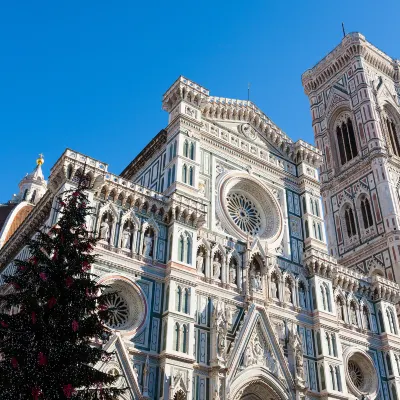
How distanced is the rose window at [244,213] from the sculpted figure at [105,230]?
6842 mm

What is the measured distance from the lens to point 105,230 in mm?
19938

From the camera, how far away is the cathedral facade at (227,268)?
62.9ft

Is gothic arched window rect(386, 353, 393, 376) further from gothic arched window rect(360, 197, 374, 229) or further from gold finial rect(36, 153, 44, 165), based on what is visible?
gold finial rect(36, 153, 44, 165)

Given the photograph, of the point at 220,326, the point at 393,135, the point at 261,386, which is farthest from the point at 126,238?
the point at 393,135

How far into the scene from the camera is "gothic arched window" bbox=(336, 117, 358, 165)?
39875 mm

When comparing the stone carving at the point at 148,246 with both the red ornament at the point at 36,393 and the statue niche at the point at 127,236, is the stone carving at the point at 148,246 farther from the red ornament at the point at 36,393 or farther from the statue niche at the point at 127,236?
the red ornament at the point at 36,393

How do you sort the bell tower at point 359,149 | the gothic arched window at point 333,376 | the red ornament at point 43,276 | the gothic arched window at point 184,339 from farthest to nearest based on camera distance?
the bell tower at point 359,149
the gothic arched window at point 333,376
the gothic arched window at point 184,339
the red ornament at point 43,276

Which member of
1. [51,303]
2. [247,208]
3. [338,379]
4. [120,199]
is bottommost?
[51,303]

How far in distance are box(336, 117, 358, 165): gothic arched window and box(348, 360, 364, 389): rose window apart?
60.3 feet

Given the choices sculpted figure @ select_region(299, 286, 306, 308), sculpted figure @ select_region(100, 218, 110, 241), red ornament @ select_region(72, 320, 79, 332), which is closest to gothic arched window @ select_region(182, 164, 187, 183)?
sculpted figure @ select_region(100, 218, 110, 241)

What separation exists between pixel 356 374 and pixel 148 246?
1241 cm

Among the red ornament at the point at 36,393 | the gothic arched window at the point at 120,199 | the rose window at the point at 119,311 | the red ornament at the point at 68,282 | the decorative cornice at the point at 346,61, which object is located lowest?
the red ornament at the point at 36,393

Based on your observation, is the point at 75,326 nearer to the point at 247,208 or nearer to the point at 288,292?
the point at 288,292

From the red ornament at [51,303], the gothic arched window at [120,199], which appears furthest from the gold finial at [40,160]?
the red ornament at [51,303]
